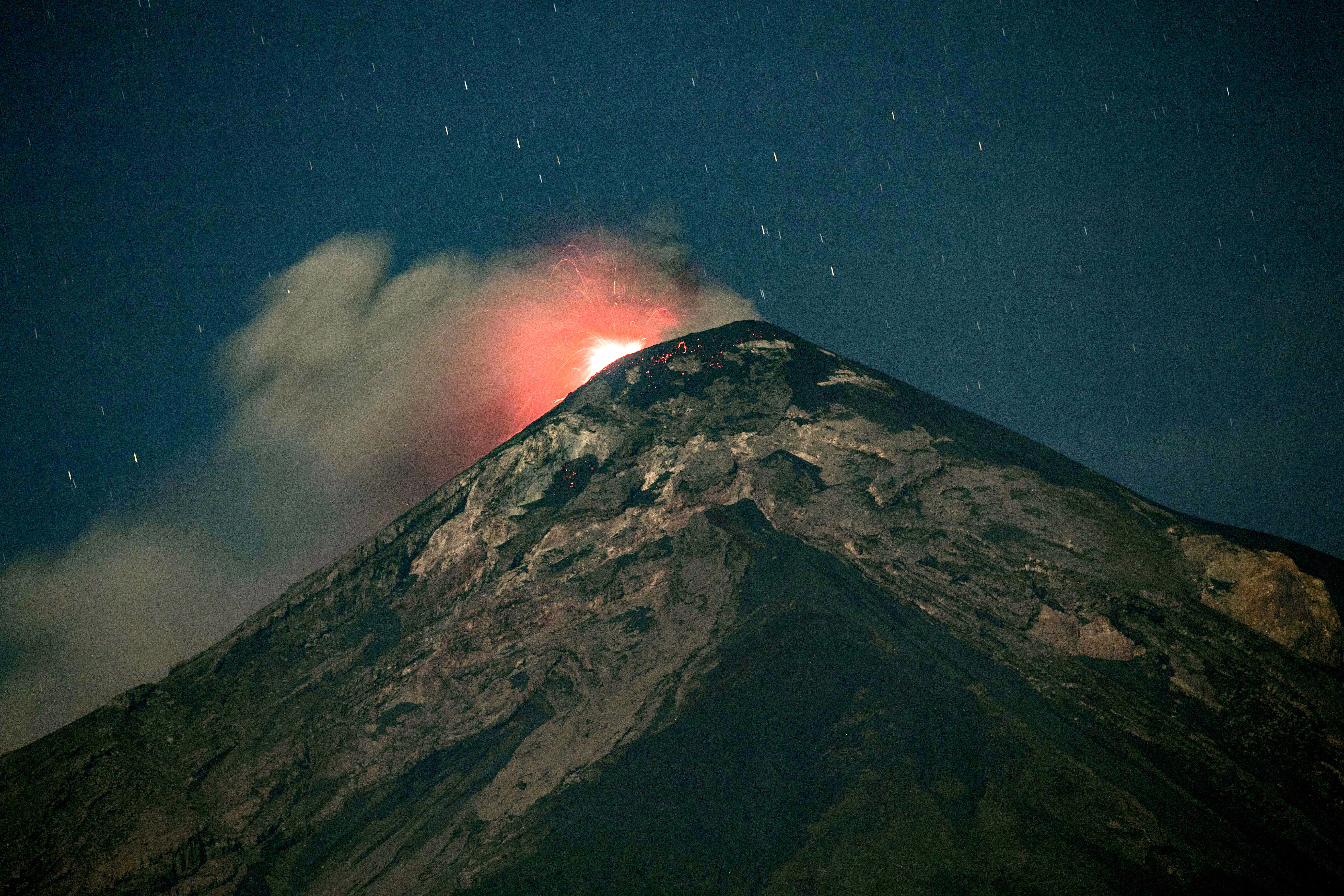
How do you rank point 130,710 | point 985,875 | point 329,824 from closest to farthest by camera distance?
point 985,875
point 329,824
point 130,710

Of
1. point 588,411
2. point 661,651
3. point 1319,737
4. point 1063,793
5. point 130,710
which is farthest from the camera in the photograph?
point 588,411

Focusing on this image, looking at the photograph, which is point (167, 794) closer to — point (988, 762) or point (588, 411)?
point (588, 411)

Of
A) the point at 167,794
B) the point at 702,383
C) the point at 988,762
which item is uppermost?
the point at 702,383

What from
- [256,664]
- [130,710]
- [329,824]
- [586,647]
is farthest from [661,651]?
[130,710]

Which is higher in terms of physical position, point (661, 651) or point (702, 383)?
point (702, 383)

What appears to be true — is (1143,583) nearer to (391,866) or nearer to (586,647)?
(586,647)

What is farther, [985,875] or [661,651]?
[661,651]
